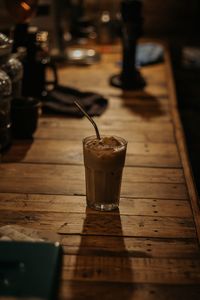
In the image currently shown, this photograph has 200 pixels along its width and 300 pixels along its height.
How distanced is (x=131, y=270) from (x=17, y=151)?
84 cm

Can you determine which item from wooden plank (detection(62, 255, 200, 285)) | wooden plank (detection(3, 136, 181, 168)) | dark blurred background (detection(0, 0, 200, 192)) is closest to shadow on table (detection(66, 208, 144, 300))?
wooden plank (detection(62, 255, 200, 285))

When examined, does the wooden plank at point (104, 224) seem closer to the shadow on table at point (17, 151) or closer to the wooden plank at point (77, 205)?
the wooden plank at point (77, 205)

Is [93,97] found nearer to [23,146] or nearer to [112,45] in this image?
[23,146]

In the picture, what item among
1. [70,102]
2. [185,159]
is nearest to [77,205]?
[185,159]

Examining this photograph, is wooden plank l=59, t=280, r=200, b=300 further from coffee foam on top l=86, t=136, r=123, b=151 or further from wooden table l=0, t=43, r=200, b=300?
coffee foam on top l=86, t=136, r=123, b=151

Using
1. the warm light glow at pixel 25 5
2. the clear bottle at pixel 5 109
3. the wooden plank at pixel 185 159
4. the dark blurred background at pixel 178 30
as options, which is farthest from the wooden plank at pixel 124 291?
the dark blurred background at pixel 178 30

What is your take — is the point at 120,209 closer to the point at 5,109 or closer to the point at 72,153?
the point at 72,153

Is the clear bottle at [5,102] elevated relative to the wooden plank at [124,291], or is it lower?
elevated

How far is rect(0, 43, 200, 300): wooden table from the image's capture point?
3.40ft

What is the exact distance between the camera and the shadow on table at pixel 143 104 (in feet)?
7.38

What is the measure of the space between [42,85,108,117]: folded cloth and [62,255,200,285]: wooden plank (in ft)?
3.83

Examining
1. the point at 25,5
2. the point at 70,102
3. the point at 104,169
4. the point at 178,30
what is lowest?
the point at 178,30

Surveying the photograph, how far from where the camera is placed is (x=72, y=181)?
Result: 60.2 inches

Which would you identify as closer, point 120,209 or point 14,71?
point 120,209
